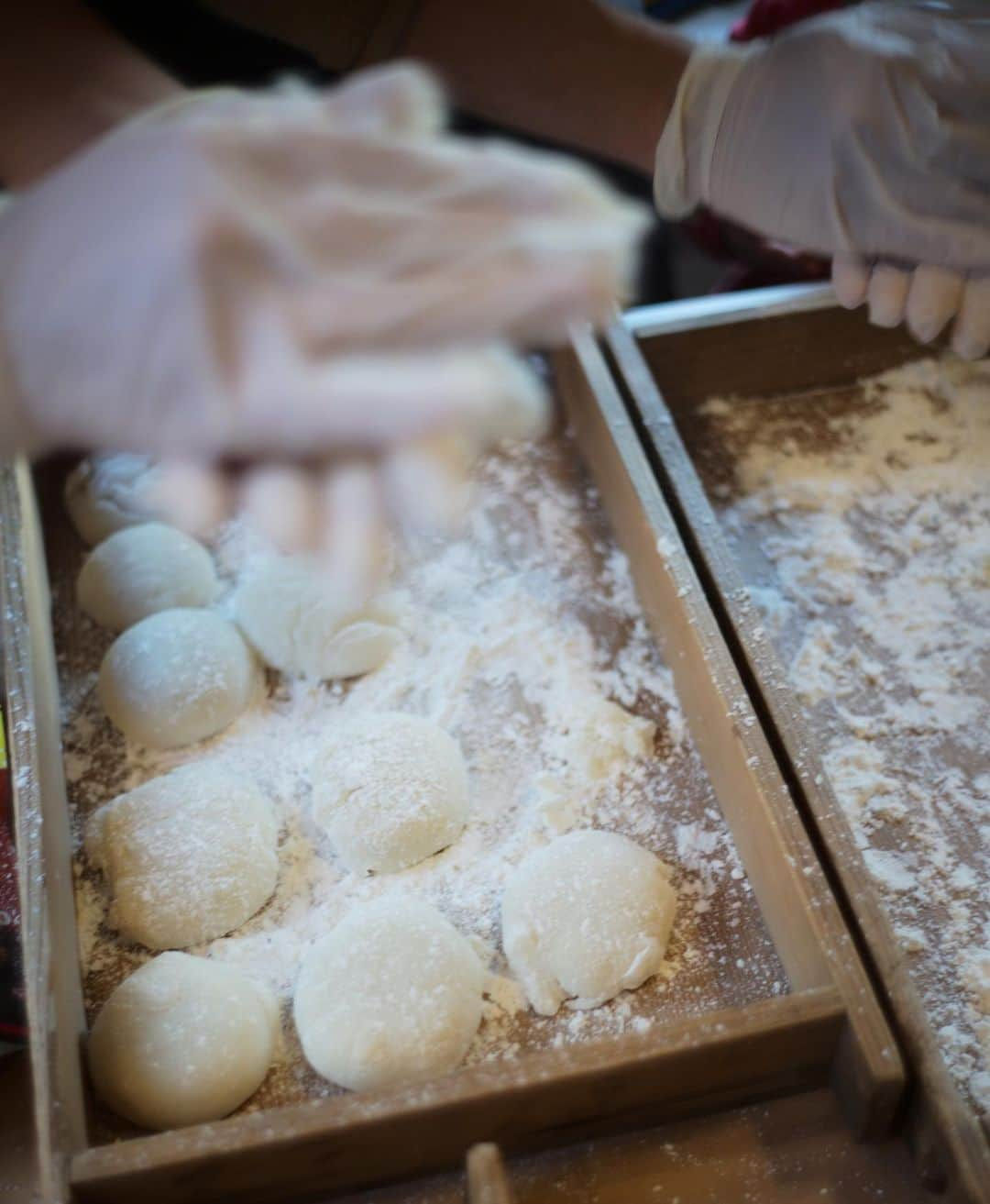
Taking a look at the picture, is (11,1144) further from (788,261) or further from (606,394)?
(788,261)

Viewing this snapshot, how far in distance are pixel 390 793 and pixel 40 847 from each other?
1.29ft

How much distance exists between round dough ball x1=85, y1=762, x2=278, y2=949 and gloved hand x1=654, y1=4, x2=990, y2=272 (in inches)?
37.6

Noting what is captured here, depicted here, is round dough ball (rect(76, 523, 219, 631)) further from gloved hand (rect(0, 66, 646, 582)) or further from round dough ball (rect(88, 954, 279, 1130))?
gloved hand (rect(0, 66, 646, 582))

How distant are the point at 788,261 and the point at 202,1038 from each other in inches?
60.5

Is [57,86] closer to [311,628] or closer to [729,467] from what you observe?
[311,628]

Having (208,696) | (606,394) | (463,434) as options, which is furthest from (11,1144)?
(606,394)

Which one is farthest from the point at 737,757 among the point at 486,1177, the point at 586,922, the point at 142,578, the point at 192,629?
the point at 142,578

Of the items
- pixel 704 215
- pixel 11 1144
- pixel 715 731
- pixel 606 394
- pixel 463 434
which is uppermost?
pixel 463 434

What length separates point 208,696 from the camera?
4.71 feet

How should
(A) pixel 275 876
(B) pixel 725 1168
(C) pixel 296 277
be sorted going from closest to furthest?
(C) pixel 296 277 < (B) pixel 725 1168 < (A) pixel 275 876

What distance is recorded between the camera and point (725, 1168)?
1098 mm

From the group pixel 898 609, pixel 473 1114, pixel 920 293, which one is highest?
pixel 920 293

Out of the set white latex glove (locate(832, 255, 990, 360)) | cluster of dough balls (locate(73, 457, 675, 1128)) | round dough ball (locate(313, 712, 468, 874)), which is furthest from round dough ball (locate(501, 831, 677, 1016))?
white latex glove (locate(832, 255, 990, 360))

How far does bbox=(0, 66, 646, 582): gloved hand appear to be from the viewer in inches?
30.9
